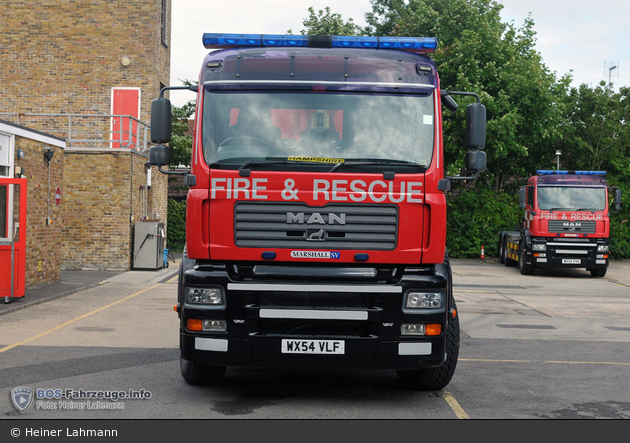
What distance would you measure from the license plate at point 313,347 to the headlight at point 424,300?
660mm

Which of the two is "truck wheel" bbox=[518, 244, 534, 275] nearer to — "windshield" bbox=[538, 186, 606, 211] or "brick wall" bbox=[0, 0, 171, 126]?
"windshield" bbox=[538, 186, 606, 211]

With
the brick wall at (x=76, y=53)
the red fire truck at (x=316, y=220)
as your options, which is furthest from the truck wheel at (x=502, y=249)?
the red fire truck at (x=316, y=220)

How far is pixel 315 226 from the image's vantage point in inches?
240

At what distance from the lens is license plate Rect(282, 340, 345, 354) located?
5926 mm

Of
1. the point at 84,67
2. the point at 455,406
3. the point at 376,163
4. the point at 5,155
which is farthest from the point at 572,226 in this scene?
the point at 376,163

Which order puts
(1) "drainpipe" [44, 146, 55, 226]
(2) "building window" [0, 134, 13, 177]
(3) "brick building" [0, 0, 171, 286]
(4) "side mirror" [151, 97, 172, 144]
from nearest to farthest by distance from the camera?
(4) "side mirror" [151, 97, 172, 144], (2) "building window" [0, 134, 13, 177], (1) "drainpipe" [44, 146, 55, 226], (3) "brick building" [0, 0, 171, 286]

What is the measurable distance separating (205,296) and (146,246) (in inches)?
637

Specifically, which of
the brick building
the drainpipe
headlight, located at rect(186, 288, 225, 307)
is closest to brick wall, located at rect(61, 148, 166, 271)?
the brick building

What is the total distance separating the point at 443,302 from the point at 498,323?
621 centimetres

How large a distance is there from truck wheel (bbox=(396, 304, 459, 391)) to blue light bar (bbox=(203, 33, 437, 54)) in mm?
2696

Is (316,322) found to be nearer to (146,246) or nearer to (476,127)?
(476,127)

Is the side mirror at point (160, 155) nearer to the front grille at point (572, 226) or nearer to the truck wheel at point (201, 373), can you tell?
the truck wheel at point (201, 373)

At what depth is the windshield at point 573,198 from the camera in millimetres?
21750
